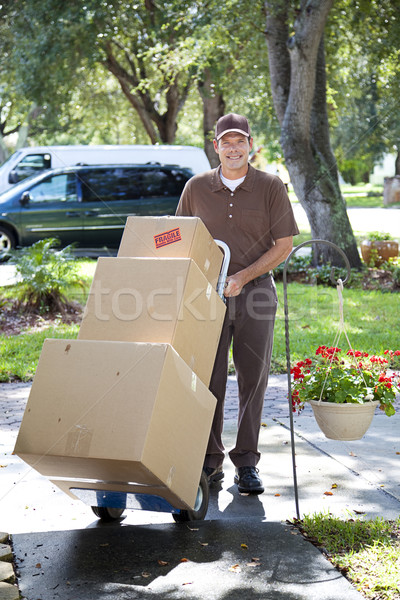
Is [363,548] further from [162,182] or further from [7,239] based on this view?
[162,182]

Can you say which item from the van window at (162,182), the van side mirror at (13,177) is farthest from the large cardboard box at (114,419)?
the van side mirror at (13,177)

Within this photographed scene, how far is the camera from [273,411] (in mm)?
6359

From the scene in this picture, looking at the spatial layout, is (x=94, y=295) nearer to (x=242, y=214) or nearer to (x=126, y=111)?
(x=242, y=214)

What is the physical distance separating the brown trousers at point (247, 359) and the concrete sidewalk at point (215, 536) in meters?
0.25

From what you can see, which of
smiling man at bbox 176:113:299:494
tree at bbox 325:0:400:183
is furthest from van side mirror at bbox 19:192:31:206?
smiling man at bbox 176:113:299:494

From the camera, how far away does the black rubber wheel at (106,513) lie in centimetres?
408

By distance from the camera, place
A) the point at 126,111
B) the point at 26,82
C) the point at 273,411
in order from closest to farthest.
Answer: the point at 273,411, the point at 26,82, the point at 126,111

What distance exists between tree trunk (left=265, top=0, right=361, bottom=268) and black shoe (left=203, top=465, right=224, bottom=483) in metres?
8.82

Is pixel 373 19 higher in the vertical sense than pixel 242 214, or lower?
higher

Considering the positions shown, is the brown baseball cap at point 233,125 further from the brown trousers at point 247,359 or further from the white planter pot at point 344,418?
the white planter pot at point 344,418

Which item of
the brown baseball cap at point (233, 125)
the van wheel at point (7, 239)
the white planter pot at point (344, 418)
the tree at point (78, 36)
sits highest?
the tree at point (78, 36)

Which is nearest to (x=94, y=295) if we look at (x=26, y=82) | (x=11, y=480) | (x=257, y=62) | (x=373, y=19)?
(x=11, y=480)

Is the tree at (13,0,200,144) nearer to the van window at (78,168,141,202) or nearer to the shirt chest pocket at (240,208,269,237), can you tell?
the van window at (78,168,141,202)

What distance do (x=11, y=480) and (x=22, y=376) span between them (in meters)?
2.94
